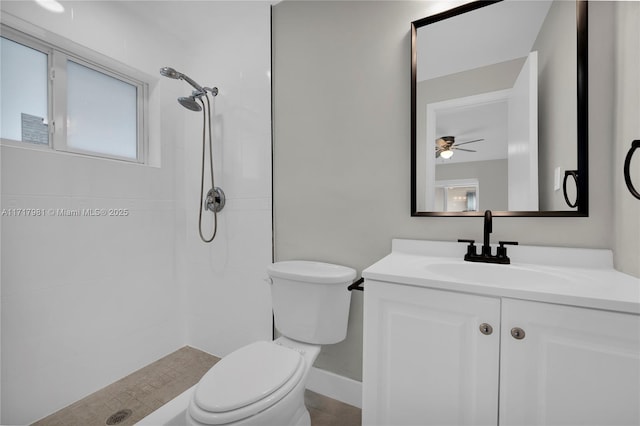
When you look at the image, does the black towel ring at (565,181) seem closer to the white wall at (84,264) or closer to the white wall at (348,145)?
the white wall at (348,145)

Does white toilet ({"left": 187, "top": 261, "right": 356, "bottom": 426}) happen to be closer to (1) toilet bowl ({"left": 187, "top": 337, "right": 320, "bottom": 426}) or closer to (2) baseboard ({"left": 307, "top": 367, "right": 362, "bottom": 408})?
(1) toilet bowl ({"left": 187, "top": 337, "right": 320, "bottom": 426})

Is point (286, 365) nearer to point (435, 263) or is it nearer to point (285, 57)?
point (435, 263)

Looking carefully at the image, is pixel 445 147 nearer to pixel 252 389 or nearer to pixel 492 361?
pixel 492 361

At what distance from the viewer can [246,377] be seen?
3.22ft

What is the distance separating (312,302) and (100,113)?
176 cm

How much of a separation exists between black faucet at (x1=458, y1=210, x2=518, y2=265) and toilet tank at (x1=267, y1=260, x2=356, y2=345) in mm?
509

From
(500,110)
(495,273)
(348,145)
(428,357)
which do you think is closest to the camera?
(428,357)

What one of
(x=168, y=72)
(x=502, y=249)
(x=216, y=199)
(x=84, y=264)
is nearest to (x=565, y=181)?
(x=502, y=249)

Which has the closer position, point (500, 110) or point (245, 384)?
point (245, 384)

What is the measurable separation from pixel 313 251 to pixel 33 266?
1375 mm

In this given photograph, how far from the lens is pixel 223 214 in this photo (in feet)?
6.04

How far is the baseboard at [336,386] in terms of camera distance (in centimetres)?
143

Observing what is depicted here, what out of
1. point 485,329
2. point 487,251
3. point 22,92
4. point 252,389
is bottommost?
point 252,389

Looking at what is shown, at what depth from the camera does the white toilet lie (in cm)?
87
